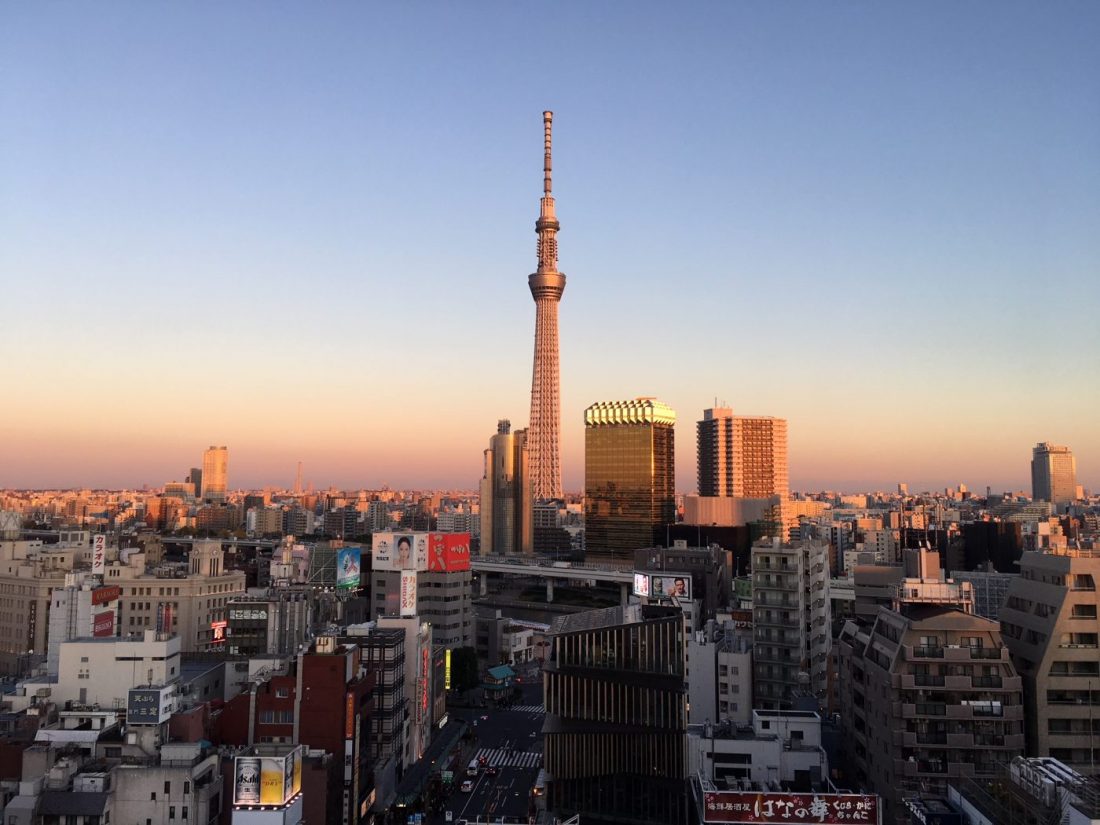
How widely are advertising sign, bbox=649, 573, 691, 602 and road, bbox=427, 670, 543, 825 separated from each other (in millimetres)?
8721

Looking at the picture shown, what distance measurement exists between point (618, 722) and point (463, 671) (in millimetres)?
23337

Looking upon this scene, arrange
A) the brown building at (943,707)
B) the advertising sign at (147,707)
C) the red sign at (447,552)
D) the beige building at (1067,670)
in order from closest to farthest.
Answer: the brown building at (943,707) → the advertising sign at (147,707) → the beige building at (1067,670) → the red sign at (447,552)

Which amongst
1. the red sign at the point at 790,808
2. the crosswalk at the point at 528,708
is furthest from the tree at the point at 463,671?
the red sign at the point at 790,808

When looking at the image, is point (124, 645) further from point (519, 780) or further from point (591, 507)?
point (591, 507)

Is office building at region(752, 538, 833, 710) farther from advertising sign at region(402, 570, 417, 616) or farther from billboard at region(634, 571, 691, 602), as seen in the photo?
advertising sign at region(402, 570, 417, 616)

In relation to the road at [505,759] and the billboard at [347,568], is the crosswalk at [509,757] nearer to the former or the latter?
the road at [505,759]

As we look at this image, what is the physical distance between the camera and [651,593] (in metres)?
37.8

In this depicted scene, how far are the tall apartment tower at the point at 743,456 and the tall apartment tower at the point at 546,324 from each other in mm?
27477

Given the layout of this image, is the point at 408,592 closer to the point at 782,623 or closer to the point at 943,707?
the point at 782,623

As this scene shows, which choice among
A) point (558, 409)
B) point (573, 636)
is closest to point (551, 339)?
point (558, 409)

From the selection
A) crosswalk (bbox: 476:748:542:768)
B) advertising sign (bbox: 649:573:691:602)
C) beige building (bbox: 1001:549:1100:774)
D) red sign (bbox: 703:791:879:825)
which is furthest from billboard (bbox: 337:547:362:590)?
beige building (bbox: 1001:549:1100:774)

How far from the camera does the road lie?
31.1 metres

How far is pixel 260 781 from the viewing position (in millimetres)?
21672

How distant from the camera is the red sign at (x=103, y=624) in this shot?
124 feet
